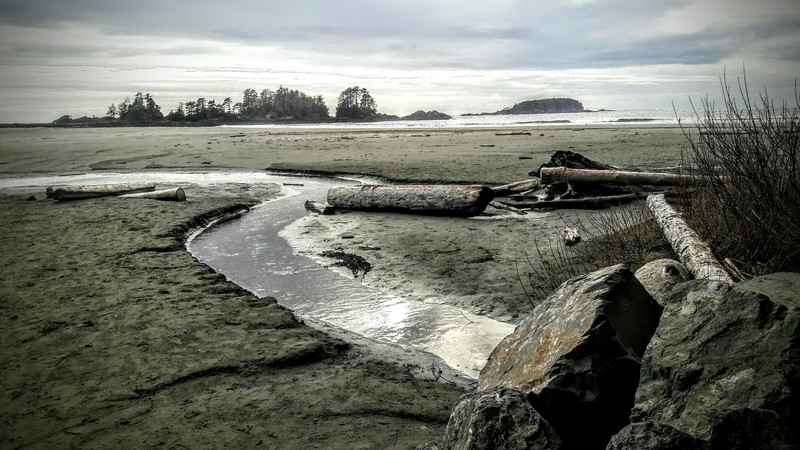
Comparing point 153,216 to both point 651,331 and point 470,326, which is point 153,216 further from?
point 651,331

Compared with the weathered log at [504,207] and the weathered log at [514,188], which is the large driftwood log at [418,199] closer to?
the weathered log at [504,207]

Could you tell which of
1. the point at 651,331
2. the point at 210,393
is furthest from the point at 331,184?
the point at 651,331

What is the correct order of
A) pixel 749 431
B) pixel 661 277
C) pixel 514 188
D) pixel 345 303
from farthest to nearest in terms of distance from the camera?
pixel 514 188 < pixel 345 303 < pixel 661 277 < pixel 749 431

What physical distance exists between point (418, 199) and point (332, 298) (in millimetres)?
4194

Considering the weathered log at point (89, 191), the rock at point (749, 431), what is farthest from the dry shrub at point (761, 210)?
the weathered log at point (89, 191)

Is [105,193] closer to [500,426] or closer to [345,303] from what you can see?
[345,303]

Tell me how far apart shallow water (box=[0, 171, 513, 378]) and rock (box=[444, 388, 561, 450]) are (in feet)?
5.57

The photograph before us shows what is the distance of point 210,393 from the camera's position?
10.6ft

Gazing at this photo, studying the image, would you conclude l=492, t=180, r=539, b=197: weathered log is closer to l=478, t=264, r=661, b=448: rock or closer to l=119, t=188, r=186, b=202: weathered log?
l=119, t=188, r=186, b=202: weathered log

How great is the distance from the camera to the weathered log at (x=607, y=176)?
9.23 metres

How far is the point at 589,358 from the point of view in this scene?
7.66ft

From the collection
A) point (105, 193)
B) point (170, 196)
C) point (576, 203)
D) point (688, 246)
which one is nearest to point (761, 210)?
point (688, 246)

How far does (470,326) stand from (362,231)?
12.9 ft

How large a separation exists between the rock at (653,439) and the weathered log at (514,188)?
895 centimetres
